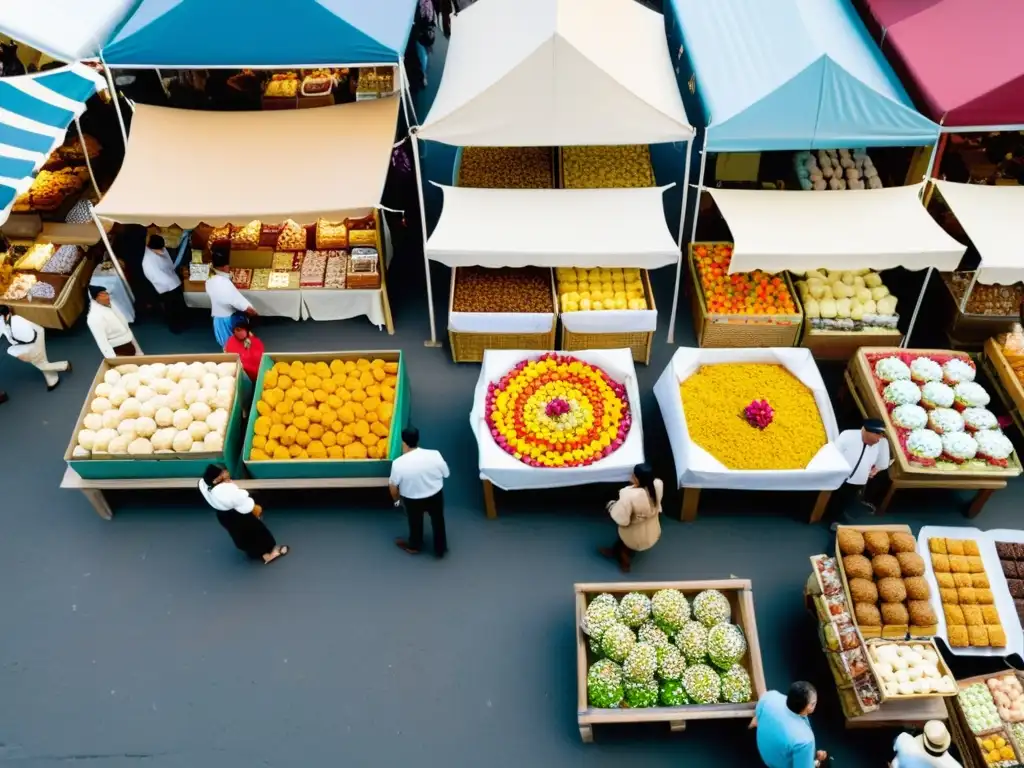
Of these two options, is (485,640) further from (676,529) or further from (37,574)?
(37,574)

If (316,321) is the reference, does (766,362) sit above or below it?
above

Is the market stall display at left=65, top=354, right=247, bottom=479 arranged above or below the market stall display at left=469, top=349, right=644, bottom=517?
below

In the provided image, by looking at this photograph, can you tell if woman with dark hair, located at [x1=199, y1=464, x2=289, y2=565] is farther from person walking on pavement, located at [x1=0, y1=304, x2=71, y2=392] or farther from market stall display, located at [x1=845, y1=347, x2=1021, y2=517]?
market stall display, located at [x1=845, y1=347, x2=1021, y2=517]

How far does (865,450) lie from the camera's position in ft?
22.4

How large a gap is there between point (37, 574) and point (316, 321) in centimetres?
Result: 403

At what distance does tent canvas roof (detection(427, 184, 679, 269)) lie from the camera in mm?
8023

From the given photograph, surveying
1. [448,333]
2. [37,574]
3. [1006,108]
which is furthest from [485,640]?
[1006,108]

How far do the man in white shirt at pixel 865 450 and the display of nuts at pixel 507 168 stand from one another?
4934 mm

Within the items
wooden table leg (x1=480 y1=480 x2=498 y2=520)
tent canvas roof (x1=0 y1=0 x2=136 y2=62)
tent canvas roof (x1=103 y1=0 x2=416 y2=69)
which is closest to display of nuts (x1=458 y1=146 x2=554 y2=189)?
tent canvas roof (x1=103 y1=0 x2=416 y2=69)

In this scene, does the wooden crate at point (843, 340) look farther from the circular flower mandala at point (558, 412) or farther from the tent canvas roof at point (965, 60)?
the circular flower mandala at point (558, 412)

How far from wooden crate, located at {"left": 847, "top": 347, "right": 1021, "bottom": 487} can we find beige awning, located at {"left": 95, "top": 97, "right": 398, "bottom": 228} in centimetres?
529

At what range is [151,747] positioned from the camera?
619 cm

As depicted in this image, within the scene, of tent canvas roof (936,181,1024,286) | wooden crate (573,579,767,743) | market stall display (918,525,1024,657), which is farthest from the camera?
tent canvas roof (936,181,1024,286)

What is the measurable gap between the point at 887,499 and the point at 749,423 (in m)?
1.51
